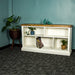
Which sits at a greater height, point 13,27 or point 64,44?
point 13,27

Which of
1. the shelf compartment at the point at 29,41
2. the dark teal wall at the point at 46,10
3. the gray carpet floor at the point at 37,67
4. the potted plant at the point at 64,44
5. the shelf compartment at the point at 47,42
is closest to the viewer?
the gray carpet floor at the point at 37,67

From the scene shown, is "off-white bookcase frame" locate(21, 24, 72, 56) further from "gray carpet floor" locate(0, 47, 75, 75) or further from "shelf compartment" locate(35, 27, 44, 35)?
"gray carpet floor" locate(0, 47, 75, 75)

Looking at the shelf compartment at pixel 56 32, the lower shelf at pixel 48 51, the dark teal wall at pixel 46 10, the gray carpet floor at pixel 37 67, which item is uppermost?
the dark teal wall at pixel 46 10

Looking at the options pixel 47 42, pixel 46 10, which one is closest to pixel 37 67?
pixel 47 42

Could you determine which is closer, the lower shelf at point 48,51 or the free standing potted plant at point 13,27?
the lower shelf at point 48,51

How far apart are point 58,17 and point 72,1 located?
52 cm

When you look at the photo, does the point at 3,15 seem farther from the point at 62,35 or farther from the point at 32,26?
the point at 62,35

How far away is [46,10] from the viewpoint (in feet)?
11.2

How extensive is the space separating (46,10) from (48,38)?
0.75 metres

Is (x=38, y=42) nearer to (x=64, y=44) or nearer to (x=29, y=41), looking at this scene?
(x=29, y=41)

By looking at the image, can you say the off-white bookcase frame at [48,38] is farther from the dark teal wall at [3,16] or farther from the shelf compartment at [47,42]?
the dark teal wall at [3,16]

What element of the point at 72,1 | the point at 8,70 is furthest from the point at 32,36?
the point at 8,70

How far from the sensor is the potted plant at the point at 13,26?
3.42m

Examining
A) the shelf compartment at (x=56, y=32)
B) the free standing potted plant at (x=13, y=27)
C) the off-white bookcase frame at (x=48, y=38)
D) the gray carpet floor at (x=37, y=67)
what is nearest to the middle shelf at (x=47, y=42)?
the off-white bookcase frame at (x=48, y=38)
